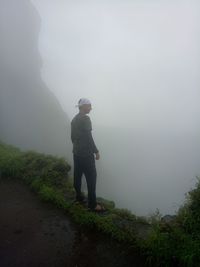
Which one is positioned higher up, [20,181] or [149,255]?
[20,181]

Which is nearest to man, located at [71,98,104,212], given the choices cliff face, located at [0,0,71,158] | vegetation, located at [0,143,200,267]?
vegetation, located at [0,143,200,267]

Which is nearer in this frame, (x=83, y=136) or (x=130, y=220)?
(x=130, y=220)

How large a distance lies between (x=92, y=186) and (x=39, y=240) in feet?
5.95

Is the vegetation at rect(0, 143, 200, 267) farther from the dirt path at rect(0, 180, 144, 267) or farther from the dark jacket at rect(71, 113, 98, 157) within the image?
the dark jacket at rect(71, 113, 98, 157)

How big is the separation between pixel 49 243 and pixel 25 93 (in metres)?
51.3

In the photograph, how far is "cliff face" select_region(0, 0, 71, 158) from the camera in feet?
164

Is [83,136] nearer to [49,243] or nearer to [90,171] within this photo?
[90,171]

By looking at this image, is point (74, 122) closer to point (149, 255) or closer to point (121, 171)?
point (149, 255)

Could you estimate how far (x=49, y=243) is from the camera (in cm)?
651

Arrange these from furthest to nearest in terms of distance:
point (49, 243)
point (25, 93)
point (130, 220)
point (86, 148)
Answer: point (25, 93)
point (86, 148)
point (130, 220)
point (49, 243)

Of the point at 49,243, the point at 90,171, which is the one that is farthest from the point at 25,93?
the point at 49,243

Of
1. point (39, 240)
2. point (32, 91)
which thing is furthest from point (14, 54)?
point (39, 240)

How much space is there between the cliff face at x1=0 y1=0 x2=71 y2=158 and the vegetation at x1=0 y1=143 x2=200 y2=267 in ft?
112

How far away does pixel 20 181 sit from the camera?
10.1 metres
